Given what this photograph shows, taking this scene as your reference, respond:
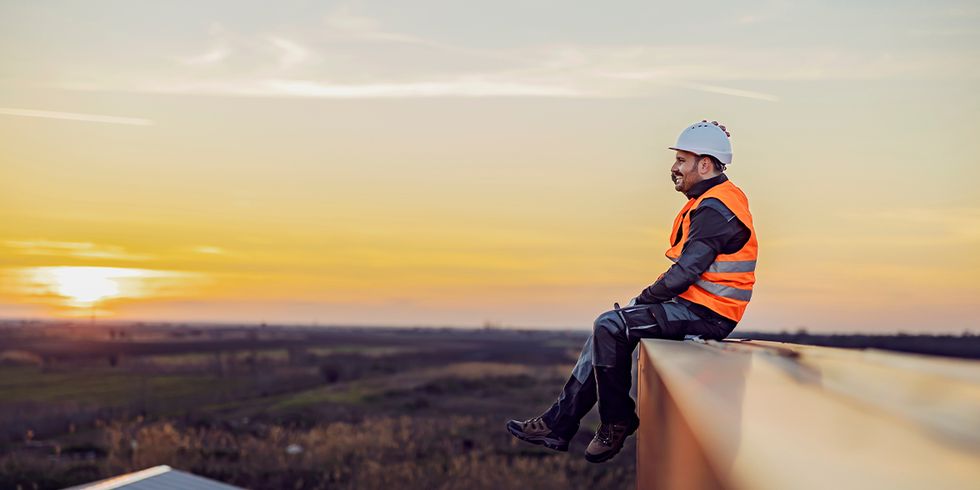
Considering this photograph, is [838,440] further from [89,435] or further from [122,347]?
[122,347]

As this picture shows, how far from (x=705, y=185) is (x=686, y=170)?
0.15m

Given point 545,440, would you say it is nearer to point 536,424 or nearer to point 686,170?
point 536,424

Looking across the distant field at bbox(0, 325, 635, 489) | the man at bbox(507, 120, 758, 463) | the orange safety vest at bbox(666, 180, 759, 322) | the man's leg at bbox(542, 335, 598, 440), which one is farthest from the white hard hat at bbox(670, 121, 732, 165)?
the distant field at bbox(0, 325, 635, 489)

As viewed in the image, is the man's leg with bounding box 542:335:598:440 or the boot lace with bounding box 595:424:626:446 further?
the man's leg with bounding box 542:335:598:440

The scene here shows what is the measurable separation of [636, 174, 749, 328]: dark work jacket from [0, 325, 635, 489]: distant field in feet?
87.9

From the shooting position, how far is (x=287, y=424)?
48.8 metres

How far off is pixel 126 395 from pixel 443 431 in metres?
34.6

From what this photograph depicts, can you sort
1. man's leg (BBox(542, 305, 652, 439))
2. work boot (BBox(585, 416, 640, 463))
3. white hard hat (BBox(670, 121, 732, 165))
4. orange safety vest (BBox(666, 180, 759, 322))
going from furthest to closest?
white hard hat (BBox(670, 121, 732, 165)), orange safety vest (BBox(666, 180, 759, 322)), work boot (BBox(585, 416, 640, 463)), man's leg (BBox(542, 305, 652, 439))

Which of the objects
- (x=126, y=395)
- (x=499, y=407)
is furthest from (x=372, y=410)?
(x=126, y=395)

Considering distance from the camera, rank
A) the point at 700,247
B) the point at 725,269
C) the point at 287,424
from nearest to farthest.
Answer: the point at 700,247 < the point at 725,269 < the point at 287,424

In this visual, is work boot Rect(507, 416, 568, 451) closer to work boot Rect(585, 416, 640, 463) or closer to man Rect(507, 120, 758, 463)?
man Rect(507, 120, 758, 463)

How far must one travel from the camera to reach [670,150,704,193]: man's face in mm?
6430

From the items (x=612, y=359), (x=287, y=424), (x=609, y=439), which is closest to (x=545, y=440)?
(x=609, y=439)

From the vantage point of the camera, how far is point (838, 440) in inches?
63.1
